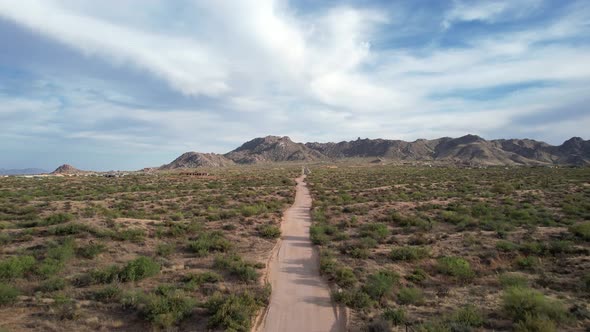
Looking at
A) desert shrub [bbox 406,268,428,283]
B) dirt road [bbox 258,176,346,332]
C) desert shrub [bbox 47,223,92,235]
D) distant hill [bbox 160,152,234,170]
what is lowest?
desert shrub [bbox 406,268,428,283]

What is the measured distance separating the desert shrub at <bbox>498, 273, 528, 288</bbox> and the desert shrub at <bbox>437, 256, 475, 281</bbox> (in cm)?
105

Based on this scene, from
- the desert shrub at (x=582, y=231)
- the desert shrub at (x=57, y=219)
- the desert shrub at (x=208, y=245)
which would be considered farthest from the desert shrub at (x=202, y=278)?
the desert shrub at (x=582, y=231)

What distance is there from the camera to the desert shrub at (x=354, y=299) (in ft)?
31.2

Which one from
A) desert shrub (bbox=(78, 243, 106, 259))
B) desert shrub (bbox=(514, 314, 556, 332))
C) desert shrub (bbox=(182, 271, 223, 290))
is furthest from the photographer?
desert shrub (bbox=(78, 243, 106, 259))

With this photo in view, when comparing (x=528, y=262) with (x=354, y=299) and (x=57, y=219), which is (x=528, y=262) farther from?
(x=57, y=219)

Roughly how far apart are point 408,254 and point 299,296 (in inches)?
233

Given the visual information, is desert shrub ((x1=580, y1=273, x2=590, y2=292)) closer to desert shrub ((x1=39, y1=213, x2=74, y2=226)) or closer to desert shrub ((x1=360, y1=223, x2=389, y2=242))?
desert shrub ((x1=360, y1=223, x2=389, y2=242))

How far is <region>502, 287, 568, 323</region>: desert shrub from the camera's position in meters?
8.28

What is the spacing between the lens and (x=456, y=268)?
12.2 metres

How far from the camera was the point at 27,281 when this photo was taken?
1112cm

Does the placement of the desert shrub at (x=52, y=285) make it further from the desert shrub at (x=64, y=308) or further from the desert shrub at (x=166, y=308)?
the desert shrub at (x=166, y=308)

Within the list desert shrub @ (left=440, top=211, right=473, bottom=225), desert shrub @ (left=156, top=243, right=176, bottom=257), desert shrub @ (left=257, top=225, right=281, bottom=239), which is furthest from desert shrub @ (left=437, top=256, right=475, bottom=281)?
desert shrub @ (left=156, top=243, right=176, bottom=257)

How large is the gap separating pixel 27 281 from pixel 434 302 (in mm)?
13563

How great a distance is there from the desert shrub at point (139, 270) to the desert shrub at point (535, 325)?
450 inches
